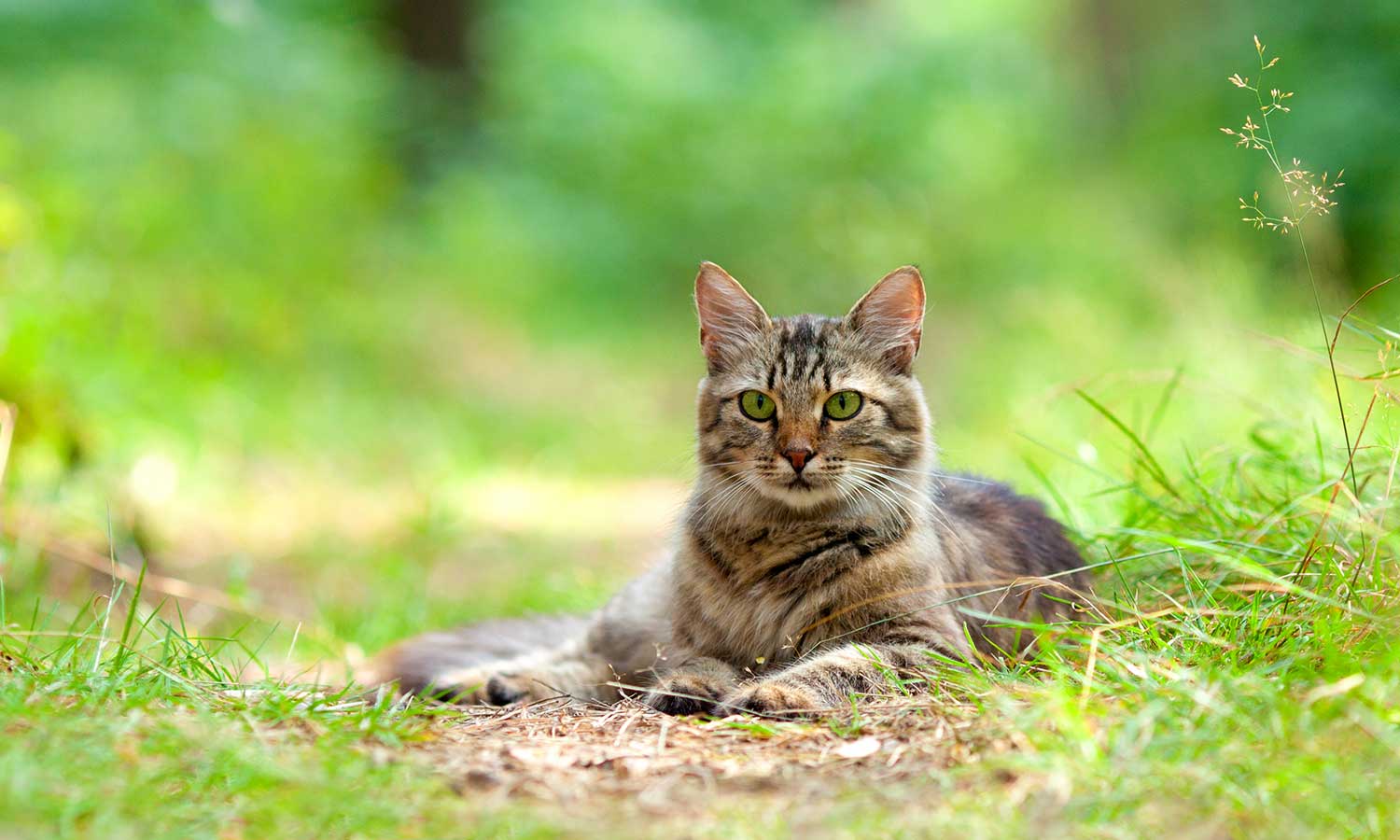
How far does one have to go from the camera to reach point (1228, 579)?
318cm

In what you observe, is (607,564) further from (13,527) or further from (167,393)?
(167,393)

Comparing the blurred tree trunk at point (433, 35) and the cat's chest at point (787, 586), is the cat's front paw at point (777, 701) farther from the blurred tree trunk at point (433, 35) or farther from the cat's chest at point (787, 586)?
the blurred tree trunk at point (433, 35)

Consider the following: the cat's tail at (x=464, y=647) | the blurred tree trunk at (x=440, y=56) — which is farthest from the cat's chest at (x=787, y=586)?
the blurred tree trunk at (x=440, y=56)

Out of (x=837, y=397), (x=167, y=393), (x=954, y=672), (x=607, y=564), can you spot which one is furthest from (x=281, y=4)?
(x=954, y=672)

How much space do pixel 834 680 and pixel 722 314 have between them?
1.18 m

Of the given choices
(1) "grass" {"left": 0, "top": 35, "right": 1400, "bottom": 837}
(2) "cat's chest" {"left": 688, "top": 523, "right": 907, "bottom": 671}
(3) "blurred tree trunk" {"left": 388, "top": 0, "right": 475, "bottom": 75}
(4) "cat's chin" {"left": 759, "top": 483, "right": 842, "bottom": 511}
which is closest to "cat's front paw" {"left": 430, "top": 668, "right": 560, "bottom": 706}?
(1) "grass" {"left": 0, "top": 35, "right": 1400, "bottom": 837}

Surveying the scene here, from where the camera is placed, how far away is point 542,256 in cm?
1149

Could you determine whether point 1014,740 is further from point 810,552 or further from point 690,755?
point 810,552

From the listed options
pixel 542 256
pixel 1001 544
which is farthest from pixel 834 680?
pixel 542 256

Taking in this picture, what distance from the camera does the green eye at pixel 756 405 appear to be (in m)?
3.23

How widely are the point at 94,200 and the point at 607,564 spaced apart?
4146 mm

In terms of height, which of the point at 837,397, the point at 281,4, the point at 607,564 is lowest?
the point at 607,564

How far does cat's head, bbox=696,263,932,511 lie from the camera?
311cm

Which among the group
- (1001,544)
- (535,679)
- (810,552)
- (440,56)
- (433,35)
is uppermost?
→ (433,35)
